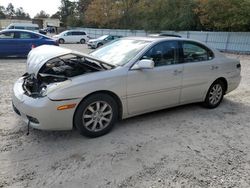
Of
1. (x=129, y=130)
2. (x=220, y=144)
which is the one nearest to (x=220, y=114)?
(x=220, y=144)

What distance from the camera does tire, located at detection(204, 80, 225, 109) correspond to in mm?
5078

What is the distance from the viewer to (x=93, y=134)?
3.68 m

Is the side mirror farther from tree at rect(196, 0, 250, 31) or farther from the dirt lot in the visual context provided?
tree at rect(196, 0, 250, 31)

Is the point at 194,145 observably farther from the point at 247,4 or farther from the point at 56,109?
the point at 247,4

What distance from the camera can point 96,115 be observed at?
3648mm

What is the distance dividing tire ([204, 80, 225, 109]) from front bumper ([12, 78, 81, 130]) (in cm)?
284

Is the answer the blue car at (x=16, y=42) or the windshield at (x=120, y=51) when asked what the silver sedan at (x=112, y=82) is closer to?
the windshield at (x=120, y=51)

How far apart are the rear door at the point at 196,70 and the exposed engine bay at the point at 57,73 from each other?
1.57 metres

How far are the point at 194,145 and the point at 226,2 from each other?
18254mm

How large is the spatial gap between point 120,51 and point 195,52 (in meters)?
1.49

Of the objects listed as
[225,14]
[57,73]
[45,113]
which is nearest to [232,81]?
[57,73]

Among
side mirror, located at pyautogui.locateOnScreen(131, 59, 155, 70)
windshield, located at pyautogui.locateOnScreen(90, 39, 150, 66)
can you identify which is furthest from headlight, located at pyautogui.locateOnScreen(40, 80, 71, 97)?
side mirror, located at pyautogui.locateOnScreen(131, 59, 155, 70)

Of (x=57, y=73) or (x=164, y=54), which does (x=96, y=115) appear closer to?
(x=57, y=73)

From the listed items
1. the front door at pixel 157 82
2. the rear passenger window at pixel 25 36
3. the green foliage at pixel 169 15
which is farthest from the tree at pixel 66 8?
the front door at pixel 157 82
